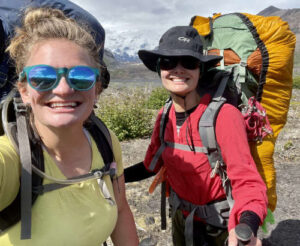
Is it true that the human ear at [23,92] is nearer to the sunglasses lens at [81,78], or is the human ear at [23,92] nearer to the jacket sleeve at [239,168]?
the sunglasses lens at [81,78]

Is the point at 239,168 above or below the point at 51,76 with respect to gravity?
below

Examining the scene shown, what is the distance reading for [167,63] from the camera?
2.04 metres

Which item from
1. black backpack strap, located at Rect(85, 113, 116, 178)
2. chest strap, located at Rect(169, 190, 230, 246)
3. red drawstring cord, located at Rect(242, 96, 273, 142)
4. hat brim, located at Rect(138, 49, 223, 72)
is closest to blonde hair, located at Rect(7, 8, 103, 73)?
A: black backpack strap, located at Rect(85, 113, 116, 178)

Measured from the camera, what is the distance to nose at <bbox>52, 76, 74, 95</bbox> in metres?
1.23

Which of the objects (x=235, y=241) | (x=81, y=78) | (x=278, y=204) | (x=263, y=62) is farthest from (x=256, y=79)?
(x=278, y=204)

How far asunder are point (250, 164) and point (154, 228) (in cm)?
235

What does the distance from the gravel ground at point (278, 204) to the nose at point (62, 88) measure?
1576 mm

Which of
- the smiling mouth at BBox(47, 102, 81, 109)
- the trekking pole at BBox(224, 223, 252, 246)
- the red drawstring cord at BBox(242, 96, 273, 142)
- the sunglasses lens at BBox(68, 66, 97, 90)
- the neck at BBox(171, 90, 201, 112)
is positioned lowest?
the trekking pole at BBox(224, 223, 252, 246)

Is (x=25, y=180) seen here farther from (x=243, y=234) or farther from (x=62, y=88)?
(x=243, y=234)

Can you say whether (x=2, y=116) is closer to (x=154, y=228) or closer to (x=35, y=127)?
(x=35, y=127)

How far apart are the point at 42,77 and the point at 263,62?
181cm

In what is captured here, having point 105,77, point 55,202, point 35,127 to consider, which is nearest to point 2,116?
point 35,127

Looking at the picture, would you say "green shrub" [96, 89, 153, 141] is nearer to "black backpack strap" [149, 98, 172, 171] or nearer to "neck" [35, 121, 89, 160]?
"black backpack strap" [149, 98, 172, 171]

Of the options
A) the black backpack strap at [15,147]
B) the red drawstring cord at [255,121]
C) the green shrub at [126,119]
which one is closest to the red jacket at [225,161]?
the red drawstring cord at [255,121]
